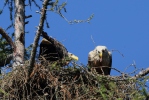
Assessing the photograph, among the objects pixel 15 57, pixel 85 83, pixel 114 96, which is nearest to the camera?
pixel 114 96

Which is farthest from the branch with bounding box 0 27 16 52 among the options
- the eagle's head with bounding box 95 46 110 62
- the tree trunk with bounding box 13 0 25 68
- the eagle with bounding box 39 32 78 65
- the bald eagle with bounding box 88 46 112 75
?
the eagle's head with bounding box 95 46 110 62

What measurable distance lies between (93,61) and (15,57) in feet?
4.40

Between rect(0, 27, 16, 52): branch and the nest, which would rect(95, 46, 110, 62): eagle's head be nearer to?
the nest

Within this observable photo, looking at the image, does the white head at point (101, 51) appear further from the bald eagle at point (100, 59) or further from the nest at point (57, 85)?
the nest at point (57, 85)

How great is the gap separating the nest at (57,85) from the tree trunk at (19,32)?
771 mm

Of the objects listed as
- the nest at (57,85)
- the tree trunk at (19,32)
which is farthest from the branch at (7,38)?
the nest at (57,85)

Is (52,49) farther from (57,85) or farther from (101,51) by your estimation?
(57,85)

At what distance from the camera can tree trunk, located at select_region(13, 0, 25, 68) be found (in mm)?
8062

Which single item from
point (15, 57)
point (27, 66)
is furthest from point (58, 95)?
point (15, 57)

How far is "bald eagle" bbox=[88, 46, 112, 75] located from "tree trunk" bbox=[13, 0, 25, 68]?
120cm

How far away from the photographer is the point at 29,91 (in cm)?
698

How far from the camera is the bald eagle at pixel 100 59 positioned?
8.42 m

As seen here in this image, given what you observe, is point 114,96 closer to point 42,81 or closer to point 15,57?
point 42,81

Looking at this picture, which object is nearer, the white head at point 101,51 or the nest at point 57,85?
the nest at point 57,85
